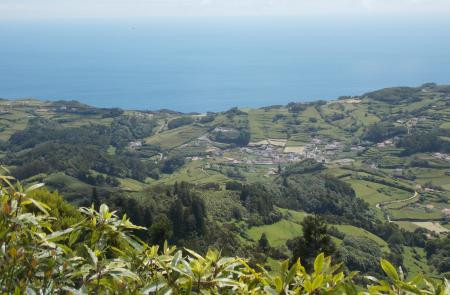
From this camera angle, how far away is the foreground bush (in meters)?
2.48

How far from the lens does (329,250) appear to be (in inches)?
906

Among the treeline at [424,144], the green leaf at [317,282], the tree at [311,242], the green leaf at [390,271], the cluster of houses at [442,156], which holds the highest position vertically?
the green leaf at [390,271]

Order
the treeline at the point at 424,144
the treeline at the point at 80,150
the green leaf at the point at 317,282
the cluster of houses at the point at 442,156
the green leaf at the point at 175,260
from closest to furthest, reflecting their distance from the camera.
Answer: the green leaf at the point at 317,282, the green leaf at the point at 175,260, the treeline at the point at 80,150, the cluster of houses at the point at 442,156, the treeline at the point at 424,144

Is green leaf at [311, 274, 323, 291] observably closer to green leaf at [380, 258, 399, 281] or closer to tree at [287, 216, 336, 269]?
green leaf at [380, 258, 399, 281]

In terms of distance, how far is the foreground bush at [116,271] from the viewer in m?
2.48

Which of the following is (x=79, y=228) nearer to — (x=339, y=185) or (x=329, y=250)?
(x=329, y=250)

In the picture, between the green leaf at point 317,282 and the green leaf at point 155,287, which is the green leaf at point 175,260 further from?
the green leaf at point 317,282

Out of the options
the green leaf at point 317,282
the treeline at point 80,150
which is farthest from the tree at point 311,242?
the treeline at point 80,150

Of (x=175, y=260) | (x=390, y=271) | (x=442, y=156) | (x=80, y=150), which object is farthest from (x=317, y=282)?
(x=442, y=156)

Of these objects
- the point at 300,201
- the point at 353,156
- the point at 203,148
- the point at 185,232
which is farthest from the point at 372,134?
the point at 185,232

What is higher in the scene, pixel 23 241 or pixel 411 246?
pixel 23 241

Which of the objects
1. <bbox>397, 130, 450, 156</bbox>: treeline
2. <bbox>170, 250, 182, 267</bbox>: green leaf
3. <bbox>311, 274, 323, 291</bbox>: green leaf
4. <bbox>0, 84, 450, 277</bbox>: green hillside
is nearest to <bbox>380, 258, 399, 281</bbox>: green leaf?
<bbox>311, 274, 323, 291</bbox>: green leaf

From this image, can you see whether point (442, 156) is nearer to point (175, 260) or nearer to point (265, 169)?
point (265, 169)

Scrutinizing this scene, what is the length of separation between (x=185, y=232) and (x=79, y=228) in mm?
42867
